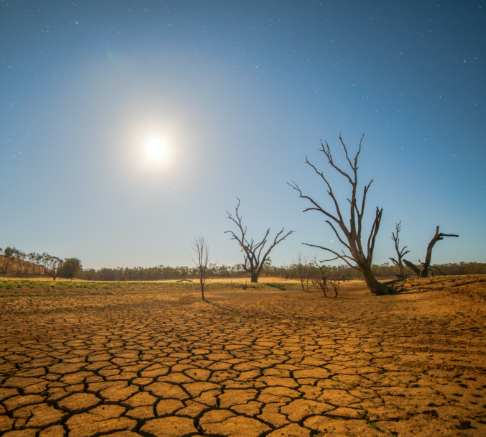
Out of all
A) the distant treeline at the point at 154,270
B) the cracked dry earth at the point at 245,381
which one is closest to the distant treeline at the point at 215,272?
the distant treeline at the point at 154,270

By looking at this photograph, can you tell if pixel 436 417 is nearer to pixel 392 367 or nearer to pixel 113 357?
pixel 392 367

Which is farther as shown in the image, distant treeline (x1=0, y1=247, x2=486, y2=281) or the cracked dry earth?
distant treeline (x1=0, y1=247, x2=486, y2=281)

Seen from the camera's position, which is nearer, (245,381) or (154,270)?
(245,381)

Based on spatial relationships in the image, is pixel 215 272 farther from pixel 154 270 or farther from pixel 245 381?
pixel 245 381

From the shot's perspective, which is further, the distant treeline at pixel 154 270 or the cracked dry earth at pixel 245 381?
the distant treeline at pixel 154 270

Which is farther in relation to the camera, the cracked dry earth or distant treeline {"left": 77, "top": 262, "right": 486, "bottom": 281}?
distant treeline {"left": 77, "top": 262, "right": 486, "bottom": 281}

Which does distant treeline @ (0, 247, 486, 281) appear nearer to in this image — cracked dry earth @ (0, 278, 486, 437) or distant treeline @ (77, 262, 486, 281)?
distant treeline @ (77, 262, 486, 281)

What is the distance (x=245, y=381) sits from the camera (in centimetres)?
278

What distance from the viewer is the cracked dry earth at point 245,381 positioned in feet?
6.31

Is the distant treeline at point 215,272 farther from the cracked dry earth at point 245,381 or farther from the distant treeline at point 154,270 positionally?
the cracked dry earth at point 245,381

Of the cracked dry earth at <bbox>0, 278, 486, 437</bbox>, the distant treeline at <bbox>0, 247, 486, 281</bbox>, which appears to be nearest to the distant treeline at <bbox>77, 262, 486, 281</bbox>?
the distant treeline at <bbox>0, 247, 486, 281</bbox>

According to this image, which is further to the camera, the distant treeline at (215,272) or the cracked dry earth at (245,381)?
the distant treeline at (215,272)

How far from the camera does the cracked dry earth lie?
192cm

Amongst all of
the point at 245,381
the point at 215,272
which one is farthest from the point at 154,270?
the point at 245,381
